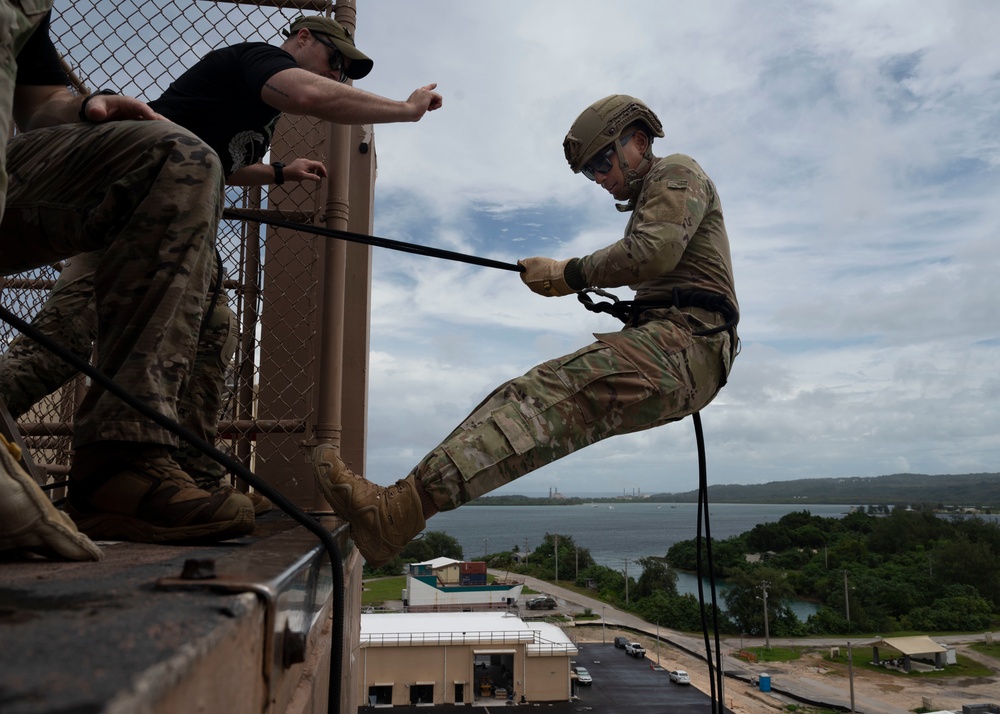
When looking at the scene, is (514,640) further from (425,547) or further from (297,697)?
(425,547)

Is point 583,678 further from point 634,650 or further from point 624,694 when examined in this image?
point 634,650

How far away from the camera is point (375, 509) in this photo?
98.2 inches

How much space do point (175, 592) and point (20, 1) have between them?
1405 millimetres

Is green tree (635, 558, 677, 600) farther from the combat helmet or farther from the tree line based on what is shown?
the combat helmet

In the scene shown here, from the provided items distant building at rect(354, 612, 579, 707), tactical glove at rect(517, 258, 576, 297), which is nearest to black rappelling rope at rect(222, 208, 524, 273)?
tactical glove at rect(517, 258, 576, 297)

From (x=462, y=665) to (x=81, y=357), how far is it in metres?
21.3

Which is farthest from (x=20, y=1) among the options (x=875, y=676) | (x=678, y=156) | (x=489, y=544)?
(x=489, y=544)

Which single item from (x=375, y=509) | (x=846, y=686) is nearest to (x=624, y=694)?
(x=846, y=686)

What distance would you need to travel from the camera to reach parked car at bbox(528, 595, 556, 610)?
41.7 metres

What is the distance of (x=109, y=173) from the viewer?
196cm

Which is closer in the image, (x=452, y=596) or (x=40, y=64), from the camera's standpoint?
(x=40, y=64)

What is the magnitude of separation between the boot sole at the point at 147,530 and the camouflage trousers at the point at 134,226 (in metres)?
0.20

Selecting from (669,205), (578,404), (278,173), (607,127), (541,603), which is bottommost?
(541,603)

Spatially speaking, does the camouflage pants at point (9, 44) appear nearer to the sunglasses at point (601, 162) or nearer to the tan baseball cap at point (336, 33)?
the tan baseball cap at point (336, 33)
